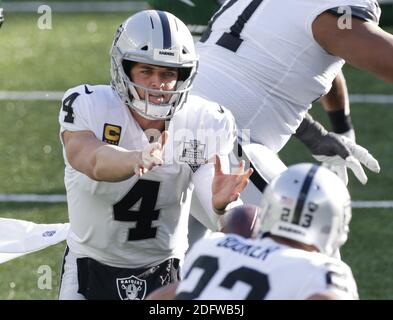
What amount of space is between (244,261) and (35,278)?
303cm

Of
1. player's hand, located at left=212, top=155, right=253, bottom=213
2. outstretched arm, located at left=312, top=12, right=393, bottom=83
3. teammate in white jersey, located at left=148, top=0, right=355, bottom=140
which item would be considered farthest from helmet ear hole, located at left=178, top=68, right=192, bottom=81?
teammate in white jersey, located at left=148, top=0, right=355, bottom=140

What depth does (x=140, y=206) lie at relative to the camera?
4.89 m

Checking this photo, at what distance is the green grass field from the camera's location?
675cm

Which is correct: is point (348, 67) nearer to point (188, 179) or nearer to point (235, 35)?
point (235, 35)

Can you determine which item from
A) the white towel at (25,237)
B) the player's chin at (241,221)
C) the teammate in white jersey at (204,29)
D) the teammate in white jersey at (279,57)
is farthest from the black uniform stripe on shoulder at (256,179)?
the teammate in white jersey at (204,29)

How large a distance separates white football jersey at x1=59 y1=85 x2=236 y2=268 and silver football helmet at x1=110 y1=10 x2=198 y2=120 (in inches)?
3.7

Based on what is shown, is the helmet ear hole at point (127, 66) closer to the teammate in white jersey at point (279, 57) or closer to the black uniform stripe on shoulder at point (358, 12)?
the teammate in white jersey at point (279, 57)

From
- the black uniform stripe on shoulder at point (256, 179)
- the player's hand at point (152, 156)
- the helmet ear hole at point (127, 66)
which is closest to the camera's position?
the player's hand at point (152, 156)

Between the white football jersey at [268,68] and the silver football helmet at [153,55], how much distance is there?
61cm

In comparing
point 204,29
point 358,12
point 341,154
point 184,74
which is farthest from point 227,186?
point 204,29

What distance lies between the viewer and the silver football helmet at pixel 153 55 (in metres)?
4.82

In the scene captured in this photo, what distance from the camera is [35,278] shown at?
6.55 meters
